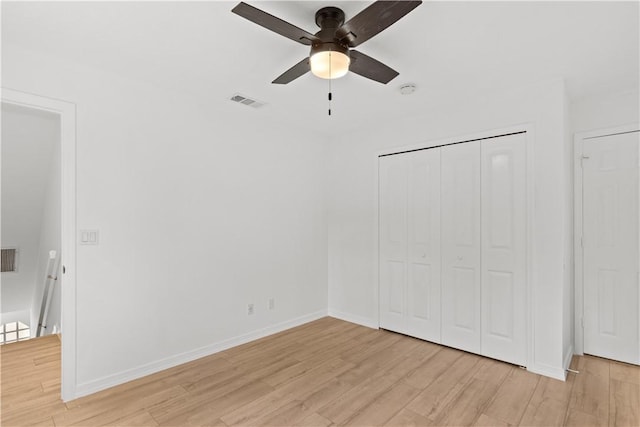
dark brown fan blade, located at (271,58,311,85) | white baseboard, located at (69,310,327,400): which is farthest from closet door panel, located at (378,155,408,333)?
dark brown fan blade, located at (271,58,311,85)

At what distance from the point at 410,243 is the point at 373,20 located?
2.55 m

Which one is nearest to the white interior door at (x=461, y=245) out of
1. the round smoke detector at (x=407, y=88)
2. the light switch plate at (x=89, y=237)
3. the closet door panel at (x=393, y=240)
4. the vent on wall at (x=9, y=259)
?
the closet door panel at (x=393, y=240)

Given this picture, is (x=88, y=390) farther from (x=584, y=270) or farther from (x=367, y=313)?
(x=584, y=270)

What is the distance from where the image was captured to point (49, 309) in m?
4.32

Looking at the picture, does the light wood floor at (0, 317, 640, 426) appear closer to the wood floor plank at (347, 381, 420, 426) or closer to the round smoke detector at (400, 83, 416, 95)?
the wood floor plank at (347, 381, 420, 426)

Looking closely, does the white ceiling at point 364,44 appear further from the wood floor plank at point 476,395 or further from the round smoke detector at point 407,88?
the wood floor plank at point 476,395

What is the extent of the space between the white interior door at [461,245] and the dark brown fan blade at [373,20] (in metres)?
1.94

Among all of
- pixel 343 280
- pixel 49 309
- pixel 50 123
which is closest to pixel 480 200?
pixel 343 280

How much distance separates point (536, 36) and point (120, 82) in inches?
121

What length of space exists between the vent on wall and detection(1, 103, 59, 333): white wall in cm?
5

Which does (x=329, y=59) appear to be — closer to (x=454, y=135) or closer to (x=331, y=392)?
(x=454, y=135)

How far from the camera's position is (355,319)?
4.18 meters

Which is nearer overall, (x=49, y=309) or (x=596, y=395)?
(x=596, y=395)

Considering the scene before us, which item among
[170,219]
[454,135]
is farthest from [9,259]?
[454,135]
